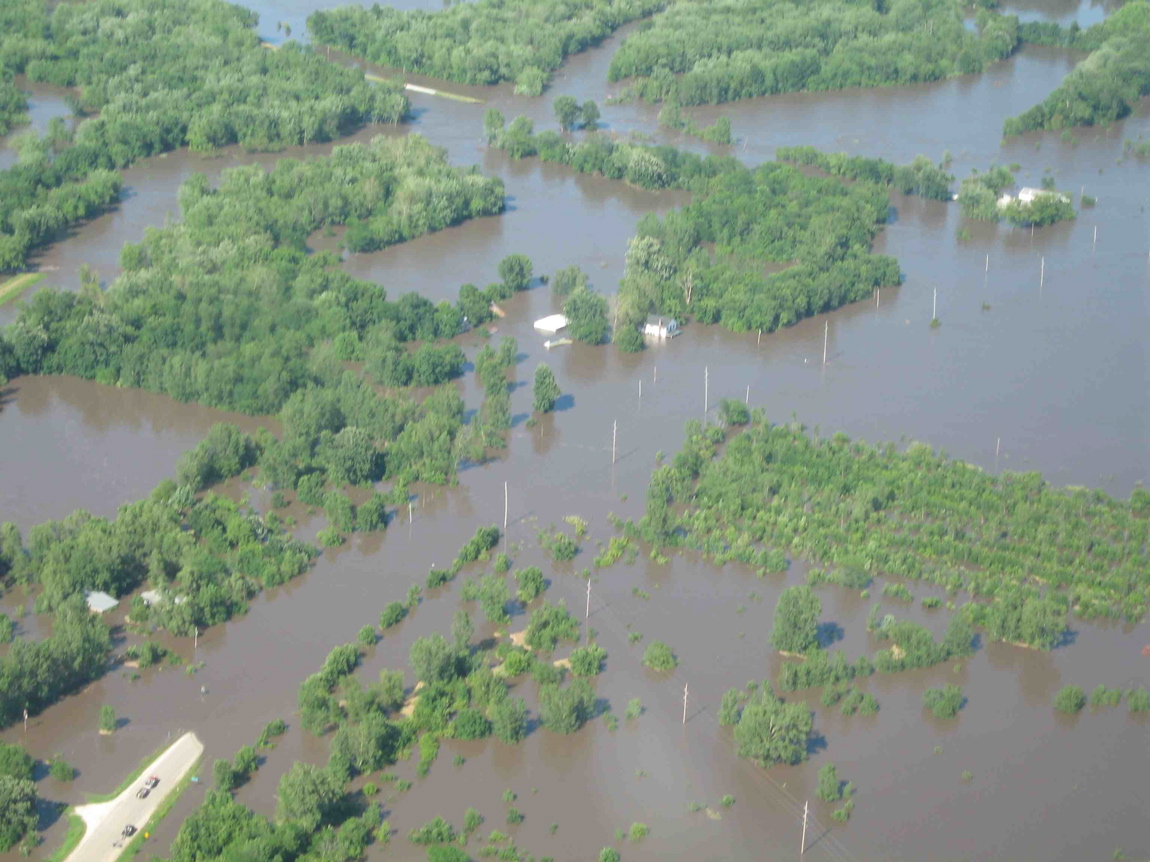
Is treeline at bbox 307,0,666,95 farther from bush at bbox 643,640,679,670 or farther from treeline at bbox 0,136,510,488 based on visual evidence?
bush at bbox 643,640,679,670

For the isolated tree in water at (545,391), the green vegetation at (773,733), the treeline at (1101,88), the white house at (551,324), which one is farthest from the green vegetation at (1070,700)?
the treeline at (1101,88)

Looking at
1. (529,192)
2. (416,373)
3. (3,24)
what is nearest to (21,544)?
(416,373)

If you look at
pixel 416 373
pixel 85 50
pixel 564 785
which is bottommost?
pixel 564 785

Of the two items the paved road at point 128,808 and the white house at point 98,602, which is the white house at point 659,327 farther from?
the paved road at point 128,808

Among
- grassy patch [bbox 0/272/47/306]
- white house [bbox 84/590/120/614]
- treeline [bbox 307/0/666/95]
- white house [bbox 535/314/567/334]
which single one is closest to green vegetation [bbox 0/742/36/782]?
white house [bbox 84/590/120/614]

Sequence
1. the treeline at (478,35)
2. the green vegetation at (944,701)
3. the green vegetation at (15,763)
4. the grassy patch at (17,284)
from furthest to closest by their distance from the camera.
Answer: the treeline at (478,35)
the grassy patch at (17,284)
the green vegetation at (944,701)
the green vegetation at (15,763)

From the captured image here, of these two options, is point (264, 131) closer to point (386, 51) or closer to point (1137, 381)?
point (386, 51)
